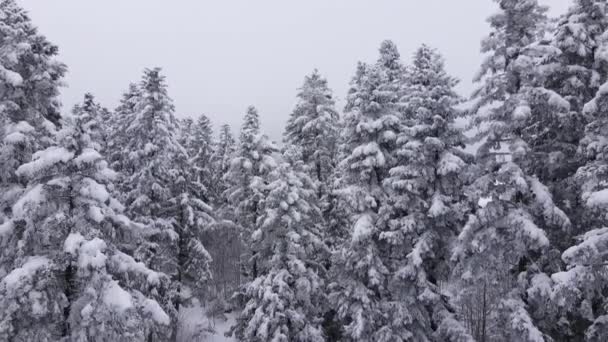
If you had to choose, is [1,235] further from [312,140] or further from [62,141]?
[312,140]

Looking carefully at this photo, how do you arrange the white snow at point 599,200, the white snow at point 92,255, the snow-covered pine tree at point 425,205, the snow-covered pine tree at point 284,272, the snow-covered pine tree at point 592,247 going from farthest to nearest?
the snow-covered pine tree at point 284,272 → the snow-covered pine tree at point 425,205 → the white snow at point 92,255 → the snow-covered pine tree at point 592,247 → the white snow at point 599,200

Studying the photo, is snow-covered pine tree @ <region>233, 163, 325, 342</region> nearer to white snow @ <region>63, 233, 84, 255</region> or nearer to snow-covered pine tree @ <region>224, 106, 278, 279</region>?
snow-covered pine tree @ <region>224, 106, 278, 279</region>

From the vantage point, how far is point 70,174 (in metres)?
13.0

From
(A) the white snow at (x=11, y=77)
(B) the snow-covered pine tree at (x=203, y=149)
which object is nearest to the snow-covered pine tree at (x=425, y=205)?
(A) the white snow at (x=11, y=77)

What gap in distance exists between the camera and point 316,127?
2683 centimetres

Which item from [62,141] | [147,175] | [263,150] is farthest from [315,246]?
[62,141]

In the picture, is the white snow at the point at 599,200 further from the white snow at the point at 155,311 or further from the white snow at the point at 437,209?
the white snow at the point at 155,311

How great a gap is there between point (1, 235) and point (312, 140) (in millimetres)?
17910

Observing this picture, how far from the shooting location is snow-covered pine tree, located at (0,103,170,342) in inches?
477

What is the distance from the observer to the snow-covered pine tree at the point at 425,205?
18.7 meters

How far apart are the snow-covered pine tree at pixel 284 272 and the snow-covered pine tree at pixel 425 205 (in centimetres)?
410

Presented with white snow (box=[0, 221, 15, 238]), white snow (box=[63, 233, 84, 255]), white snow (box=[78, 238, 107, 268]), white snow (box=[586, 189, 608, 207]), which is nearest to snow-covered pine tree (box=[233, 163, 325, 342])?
white snow (box=[78, 238, 107, 268])

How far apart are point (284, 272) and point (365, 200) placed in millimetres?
5208

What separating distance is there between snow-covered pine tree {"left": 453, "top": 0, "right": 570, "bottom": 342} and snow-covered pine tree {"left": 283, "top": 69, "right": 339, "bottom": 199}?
1141 cm
